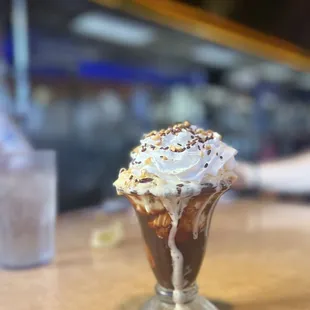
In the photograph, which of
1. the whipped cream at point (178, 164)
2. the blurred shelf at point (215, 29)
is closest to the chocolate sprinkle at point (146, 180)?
the whipped cream at point (178, 164)

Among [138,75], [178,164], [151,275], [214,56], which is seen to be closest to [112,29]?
[138,75]

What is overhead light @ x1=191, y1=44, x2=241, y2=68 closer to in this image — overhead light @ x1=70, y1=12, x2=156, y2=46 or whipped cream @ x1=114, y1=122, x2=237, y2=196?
overhead light @ x1=70, y1=12, x2=156, y2=46

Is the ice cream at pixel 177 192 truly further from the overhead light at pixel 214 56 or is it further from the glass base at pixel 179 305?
the overhead light at pixel 214 56

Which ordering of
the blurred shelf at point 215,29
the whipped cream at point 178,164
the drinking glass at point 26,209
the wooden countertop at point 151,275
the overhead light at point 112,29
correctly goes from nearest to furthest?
the whipped cream at point 178,164 < the wooden countertop at point 151,275 < the drinking glass at point 26,209 < the blurred shelf at point 215,29 < the overhead light at point 112,29

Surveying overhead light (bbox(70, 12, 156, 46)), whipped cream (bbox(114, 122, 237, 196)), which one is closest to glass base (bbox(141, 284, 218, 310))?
whipped cream (bbox(114, 122, 237, 196))

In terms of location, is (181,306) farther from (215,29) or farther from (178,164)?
(215,29)

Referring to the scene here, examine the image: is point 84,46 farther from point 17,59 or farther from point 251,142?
point 251,142

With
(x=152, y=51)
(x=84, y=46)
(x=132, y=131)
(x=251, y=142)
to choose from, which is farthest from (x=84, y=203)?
(x=251, y=142)

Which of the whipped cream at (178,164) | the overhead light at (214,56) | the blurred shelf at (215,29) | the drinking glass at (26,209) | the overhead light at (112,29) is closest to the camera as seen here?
the whipped cream at (178,164)
